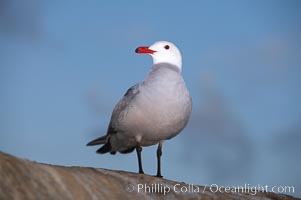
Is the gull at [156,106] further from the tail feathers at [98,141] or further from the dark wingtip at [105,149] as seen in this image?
the dark wingtip at [105,149]

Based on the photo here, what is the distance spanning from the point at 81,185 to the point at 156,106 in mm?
3495

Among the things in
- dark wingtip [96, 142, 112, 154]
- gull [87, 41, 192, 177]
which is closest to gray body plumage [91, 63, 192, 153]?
gull [87, 41, 192, 177]

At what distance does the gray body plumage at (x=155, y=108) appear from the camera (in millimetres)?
12562

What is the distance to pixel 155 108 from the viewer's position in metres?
12.5

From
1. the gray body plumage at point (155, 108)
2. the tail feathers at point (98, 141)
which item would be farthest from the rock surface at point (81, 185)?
the tail feathers at point (98, 141)

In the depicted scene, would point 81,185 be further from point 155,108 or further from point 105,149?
point 105,149

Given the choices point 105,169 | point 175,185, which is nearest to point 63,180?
point 105,169

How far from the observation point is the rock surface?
8258 mm

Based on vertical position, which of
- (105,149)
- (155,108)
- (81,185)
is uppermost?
(155,108)

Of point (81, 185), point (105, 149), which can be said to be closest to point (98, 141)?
point (105, 149)

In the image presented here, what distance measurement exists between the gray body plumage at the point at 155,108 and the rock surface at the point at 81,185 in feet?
5.08

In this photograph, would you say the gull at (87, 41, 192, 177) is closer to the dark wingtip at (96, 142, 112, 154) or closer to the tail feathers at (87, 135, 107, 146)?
the tail feathers at (87, 135, 107, 146)

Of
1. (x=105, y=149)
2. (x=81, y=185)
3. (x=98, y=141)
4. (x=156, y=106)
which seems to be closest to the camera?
(x=81, y=185)

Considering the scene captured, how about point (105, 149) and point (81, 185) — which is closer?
point (81, 185)
